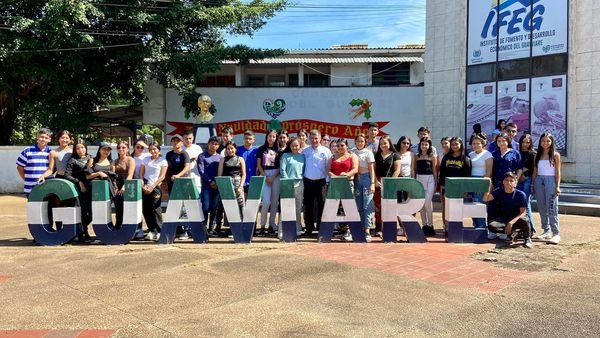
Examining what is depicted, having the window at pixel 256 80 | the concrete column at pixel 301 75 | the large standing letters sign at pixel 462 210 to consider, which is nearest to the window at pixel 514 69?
the large standing letters sign at pixel 462 210

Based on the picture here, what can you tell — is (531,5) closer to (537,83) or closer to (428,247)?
(537,83)

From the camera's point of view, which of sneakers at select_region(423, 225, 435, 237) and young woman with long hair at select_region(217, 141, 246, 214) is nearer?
young woman with long hair at select_region(217, 141, 246, 214)

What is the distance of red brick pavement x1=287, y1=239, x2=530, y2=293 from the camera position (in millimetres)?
5434

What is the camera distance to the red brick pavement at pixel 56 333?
393 centimetres

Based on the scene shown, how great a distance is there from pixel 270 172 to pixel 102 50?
1198 centimetres

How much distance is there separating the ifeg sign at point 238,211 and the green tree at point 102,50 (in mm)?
9079

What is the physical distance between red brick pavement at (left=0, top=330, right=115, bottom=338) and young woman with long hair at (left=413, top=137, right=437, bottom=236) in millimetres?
5471

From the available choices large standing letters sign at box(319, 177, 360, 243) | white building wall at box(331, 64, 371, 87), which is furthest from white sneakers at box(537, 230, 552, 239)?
Answer: white building wall at box(331, 64, 371, 87)

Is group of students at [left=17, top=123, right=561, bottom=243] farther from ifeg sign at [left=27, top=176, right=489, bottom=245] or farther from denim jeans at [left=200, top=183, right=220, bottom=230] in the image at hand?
ifeg sign at [left=27, top=176, right=489, bottom=245]

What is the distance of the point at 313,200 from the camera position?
8.06 m

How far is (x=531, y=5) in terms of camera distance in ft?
46.2

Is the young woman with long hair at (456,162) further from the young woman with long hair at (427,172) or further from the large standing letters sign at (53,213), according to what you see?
the large standing letters sign at (53,213)

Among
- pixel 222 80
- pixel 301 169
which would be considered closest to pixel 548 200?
pixel 301 169

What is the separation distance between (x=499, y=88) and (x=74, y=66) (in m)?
13.6
